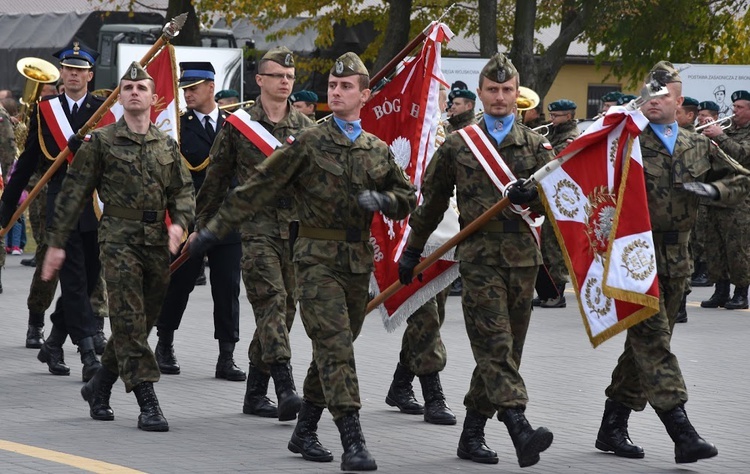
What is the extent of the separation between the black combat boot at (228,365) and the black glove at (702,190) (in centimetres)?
370

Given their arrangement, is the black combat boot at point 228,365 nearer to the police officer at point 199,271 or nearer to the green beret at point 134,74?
the police officer at point 199,271

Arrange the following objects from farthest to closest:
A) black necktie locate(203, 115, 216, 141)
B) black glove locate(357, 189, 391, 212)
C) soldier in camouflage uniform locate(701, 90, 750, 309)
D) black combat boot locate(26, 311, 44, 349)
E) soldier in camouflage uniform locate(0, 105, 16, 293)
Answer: soldier in camouflage uniform locate(0, 105, 16, 293) → soldier in camouflage uniform locate(701, 90, 750, 309) → black combat boot locate(26, 311, 44, 349) → black necktie locate(203, 115, 216, 141) → black glove locate(357, 189, 391, 212)

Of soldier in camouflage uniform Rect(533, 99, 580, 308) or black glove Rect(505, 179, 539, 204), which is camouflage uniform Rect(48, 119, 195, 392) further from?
soldier in camouflage uniform Rect(533, 99, 580, 308)

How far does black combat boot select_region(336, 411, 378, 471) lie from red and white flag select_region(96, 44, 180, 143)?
11.8 ft

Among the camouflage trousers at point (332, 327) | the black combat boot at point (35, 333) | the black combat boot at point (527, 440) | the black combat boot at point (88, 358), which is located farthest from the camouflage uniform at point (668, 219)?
the black combat boot at point (35, 333)

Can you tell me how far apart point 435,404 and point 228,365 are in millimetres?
1921

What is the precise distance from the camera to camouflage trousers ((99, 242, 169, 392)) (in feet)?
27.5

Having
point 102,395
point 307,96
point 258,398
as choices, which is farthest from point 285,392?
point 307,96

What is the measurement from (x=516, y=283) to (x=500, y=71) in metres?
1.08

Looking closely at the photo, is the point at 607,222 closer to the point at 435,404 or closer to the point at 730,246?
the point at 435,404

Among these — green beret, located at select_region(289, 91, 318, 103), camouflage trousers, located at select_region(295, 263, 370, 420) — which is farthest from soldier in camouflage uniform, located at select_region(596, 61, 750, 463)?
green beret, located at select_region(289, 91, 318, 103)

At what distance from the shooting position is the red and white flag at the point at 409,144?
8.66m

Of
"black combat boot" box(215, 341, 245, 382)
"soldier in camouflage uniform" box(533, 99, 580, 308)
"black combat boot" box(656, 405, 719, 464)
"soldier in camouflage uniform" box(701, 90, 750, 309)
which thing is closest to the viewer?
"black combat boot" box(656, 405, 719, 464)

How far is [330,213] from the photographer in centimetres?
746
